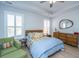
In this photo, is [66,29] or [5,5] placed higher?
[5,5]

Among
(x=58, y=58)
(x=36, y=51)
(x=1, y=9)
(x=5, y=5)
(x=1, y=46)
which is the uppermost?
(x=5, y=5)

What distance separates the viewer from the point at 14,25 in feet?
16.5

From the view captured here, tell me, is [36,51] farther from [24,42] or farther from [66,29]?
[66,29]

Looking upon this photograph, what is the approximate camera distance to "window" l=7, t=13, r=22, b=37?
472cm

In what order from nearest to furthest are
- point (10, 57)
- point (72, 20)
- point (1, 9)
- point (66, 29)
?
point (10, 57) → point (1, 9) → point (72, 20) → point (66, 29)

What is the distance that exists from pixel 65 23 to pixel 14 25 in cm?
416

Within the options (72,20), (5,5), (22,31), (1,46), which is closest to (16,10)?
(5,5)

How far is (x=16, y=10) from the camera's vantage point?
4973 millimetres

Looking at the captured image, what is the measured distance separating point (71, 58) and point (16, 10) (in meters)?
4.27

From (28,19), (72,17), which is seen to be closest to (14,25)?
(28,19)

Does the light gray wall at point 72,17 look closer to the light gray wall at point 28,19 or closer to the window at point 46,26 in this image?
the window at point 46,26

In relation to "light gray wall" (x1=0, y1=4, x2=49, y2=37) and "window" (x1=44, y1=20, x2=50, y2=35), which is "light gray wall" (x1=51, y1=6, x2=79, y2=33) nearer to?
"window" (x1=44, y1=20, x2=50, y2=35)

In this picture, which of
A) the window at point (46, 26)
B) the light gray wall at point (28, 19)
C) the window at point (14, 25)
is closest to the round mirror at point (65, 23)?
the window at point (46, 26)

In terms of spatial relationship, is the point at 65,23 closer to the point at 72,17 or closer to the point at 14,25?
the point at 72,17
